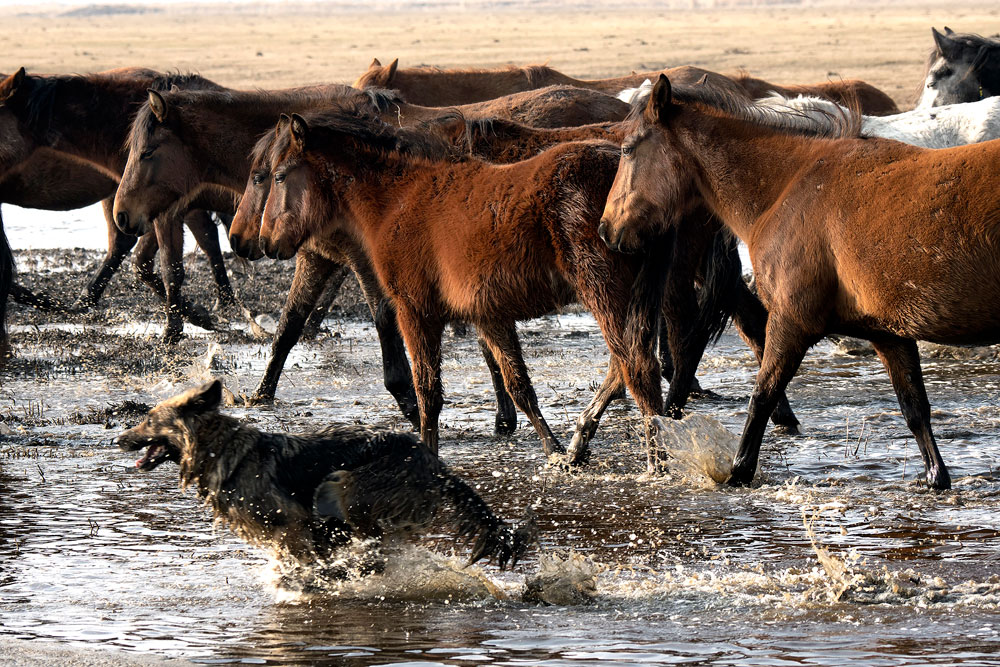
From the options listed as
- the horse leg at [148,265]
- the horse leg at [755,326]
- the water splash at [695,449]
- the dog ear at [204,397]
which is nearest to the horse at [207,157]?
the horse leg at [148,265]

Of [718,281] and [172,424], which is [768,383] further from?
[172,424]

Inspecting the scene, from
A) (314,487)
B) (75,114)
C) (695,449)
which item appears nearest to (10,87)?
(75,114)

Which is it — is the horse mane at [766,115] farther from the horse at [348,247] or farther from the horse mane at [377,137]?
the horse at [348,247]

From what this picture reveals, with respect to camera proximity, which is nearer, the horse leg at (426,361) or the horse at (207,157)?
the horse leg at (426,361)

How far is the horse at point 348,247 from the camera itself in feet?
22.7

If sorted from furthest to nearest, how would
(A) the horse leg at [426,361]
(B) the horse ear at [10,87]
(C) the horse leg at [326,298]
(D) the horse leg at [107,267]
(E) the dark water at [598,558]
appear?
(D) the horse leg at [107,267] → (B) the horse ear at [10,87] → (C) the horse leg at [326,298] → (A) the horse leg at [426,361] → (E) the dark water at [598,558]

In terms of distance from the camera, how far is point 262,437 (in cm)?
500

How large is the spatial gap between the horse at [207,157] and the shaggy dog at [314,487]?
2873mm

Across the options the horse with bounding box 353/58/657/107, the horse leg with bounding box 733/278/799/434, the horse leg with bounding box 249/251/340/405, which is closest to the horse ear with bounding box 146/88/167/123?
the horse leg with bounding box 249/251/340/405

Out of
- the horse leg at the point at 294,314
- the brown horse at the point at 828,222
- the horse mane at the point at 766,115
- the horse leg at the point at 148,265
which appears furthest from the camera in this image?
the horse leg at the point at 148,265

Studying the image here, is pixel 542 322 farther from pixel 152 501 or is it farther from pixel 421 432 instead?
pixel 152 501

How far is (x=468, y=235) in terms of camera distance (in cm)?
598

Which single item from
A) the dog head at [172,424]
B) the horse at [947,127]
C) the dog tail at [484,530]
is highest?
the horse at [947,127]

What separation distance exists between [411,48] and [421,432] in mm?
39366
